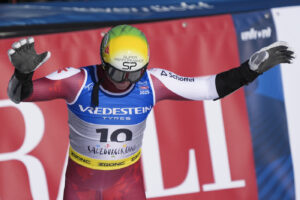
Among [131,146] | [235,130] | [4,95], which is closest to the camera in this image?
[131,146]

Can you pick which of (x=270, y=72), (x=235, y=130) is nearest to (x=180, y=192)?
(x=235, y=130)

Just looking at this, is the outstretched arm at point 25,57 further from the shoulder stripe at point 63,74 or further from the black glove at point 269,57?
the black glove at point 269,57

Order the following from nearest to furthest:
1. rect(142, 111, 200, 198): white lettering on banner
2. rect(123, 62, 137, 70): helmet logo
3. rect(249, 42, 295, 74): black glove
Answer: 1. rect(123, 62, 137, 70): helmet logo
2. rect(249, 42, 295, 74): black glove
3. rect(142, 111, 200, 198): white lettering on banner

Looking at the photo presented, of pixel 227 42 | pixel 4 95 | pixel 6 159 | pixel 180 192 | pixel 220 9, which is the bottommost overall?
pixel 180 192

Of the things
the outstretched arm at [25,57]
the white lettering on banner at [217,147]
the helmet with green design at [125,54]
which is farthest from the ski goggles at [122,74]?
the white lettering on banner at [217,147]

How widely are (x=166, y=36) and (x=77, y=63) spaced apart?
0.87 m

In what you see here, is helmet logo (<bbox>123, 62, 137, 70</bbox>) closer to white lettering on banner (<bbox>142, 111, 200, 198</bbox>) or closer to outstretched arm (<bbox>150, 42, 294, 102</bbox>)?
outstretched arm (<bbox>150, 42, 294, 102</bbox>)

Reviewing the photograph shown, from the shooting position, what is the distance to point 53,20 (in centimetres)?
575

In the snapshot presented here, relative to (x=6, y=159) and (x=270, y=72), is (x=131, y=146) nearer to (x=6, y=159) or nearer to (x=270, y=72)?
(x=6, y=159)

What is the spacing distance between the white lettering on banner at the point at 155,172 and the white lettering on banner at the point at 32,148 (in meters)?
0.96

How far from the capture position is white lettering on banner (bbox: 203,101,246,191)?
5883 millimetres

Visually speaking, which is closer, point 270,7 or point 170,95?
point 170,95

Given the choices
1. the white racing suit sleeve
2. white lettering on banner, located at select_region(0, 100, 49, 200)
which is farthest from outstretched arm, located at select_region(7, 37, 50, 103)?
white lettering on banner, located at select_region(0, 100, 49, 200)

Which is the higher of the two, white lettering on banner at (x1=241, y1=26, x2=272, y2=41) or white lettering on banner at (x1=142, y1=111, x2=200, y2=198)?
white lettering on banner at (x1=241, y1=26, x2=272, y2=41)
